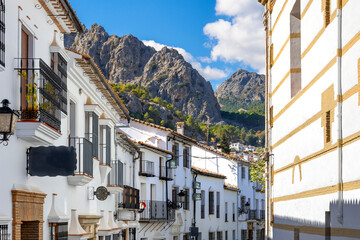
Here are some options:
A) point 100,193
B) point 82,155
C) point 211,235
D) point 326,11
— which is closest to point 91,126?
point 100,193

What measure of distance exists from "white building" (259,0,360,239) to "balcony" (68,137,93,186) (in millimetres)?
4261

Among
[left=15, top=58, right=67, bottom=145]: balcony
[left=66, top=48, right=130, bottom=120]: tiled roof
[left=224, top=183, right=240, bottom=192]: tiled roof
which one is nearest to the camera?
[left=15, top=58, right=67, bottom=145]: balcony

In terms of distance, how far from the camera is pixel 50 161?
9188mm

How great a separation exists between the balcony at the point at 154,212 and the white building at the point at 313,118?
16143 millimetres

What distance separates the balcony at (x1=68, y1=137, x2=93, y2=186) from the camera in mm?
12531

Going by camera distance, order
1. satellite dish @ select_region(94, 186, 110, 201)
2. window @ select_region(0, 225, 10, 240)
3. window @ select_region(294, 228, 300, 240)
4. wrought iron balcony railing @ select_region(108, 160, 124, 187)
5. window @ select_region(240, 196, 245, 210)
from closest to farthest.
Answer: window @ select_region(0, 225, 10, 240) < window @ select_region(294, 228, 300, 240) < satellite dish @ select_region(94, 186, 110, 201) < wrought iron balcony railing @ select_region(108, 160, 124, 187) < window @ select_region(240, 196, 245, 210)

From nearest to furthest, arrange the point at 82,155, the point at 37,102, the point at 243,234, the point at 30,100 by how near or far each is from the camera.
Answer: the point at 30,100 → the point at 37,102 → the point at 82,155 → the point at 243,234

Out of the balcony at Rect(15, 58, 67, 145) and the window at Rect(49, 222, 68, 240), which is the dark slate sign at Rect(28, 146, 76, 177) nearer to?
the balcony at Rect(15, 58, 67, 145)

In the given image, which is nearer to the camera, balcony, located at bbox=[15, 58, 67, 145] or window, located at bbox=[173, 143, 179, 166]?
balcony, located at bbox=[15, 58, 67, 145]

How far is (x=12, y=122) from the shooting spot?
24.1 ft

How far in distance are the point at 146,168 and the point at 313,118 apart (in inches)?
835

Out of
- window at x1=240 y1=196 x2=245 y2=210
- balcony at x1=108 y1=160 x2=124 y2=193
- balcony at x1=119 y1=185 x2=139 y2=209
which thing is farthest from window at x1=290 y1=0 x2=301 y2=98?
window at x1=240 y1=196 x2=245 y2=210

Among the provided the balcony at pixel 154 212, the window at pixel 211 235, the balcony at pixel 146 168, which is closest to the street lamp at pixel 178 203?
the balcony at pixel 154 212

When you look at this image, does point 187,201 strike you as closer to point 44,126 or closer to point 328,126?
point 328,126
